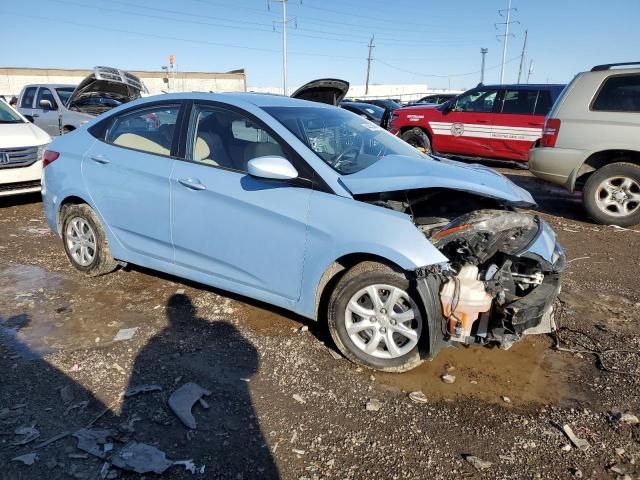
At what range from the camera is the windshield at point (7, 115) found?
7.47 meters

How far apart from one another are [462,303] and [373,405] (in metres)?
0.81

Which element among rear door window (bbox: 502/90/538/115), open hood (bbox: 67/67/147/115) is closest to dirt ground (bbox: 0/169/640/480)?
open hood (bbox: 67/67/147/115)

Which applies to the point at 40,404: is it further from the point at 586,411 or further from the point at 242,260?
the point at 586,411

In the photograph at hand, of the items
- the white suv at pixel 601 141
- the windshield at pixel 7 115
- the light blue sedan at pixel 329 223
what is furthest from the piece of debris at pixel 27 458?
the windshield at pixel 7 115

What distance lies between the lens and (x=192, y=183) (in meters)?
3.47

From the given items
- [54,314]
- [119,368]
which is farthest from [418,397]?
[54,314]

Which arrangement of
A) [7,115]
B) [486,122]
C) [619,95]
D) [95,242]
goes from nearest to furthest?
1. [95,242]
2. [619,95]
3. [7,115]
4. [486,122]

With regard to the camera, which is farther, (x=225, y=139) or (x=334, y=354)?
(x=225, y=139)

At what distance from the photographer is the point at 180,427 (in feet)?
8.28

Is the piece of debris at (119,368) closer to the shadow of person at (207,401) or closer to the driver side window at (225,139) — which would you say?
the shadow of person at (207,401)

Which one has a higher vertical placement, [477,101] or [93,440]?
[477,101]

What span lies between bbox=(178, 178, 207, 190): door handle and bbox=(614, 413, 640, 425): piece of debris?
117 inches

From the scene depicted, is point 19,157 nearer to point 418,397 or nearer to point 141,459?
point 141,459

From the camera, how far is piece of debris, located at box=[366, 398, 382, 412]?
8.91ft
